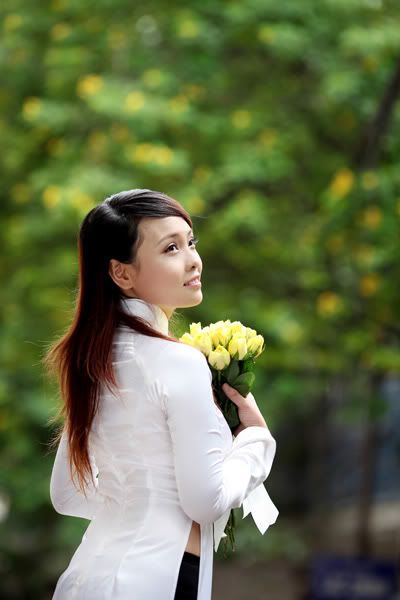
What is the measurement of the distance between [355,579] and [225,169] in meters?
3.45

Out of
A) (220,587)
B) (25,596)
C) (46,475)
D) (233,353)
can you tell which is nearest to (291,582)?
(220,587)

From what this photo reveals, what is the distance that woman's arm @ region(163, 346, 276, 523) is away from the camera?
1.50 m

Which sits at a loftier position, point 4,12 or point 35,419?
point 4,12

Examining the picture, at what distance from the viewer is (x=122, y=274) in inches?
65.8

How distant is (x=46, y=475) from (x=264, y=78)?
2.98m

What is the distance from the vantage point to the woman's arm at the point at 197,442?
150cm

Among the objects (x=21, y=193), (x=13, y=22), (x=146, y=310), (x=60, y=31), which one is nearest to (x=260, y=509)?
(x=146, y=310)

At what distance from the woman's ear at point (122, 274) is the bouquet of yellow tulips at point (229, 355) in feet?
0.47

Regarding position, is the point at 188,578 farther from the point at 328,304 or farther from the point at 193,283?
the point at 328,304

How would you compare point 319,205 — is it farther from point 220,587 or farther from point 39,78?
point 220,587

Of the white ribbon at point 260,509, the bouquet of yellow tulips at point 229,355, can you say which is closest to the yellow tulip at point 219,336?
the bouquet of yellow tulips at point 229,355

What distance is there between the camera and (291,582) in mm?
8648

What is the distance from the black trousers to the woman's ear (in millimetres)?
452

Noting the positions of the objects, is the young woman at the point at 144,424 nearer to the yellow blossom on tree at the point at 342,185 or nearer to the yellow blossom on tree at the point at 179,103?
the yellow blossom on tree at the point at 342,185
